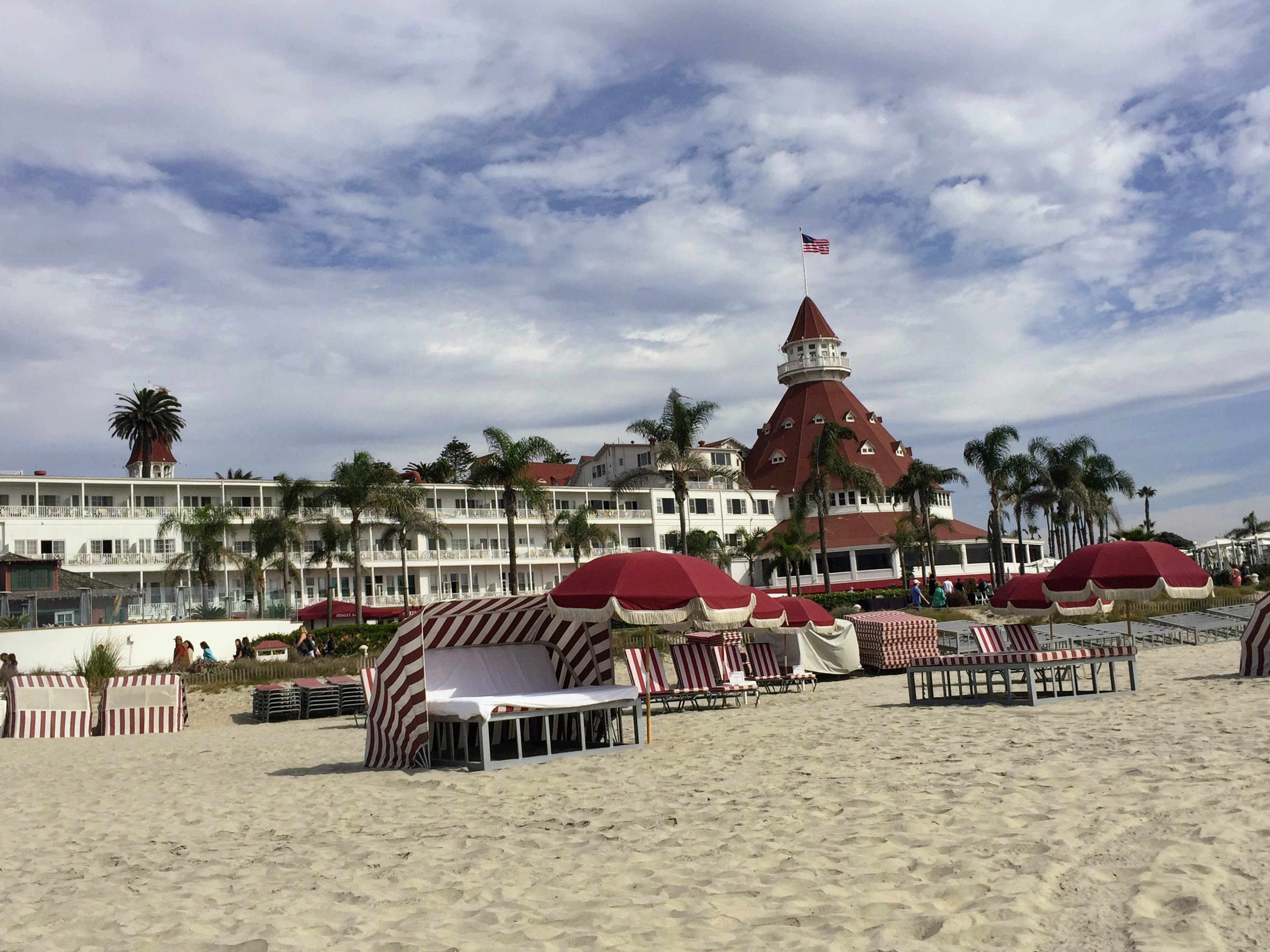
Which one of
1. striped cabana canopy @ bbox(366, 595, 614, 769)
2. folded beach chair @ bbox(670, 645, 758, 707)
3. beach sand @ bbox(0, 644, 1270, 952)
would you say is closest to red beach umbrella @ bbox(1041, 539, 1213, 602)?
beach sand @ bbox(0, 644, 1270, 952)

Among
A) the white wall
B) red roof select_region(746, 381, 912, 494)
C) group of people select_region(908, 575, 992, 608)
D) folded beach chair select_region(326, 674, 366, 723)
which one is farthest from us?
red roof select_region(746, 381, 912, 494)

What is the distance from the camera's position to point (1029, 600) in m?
18.7

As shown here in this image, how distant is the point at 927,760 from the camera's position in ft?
29.7

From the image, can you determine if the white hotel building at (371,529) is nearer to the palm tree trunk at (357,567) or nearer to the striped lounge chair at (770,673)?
the palm tree trunk at (357,567)

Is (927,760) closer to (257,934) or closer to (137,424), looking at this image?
(257,934)

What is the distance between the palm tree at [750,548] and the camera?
6259 centimetres

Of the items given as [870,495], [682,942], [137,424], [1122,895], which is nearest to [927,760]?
[1122,895]

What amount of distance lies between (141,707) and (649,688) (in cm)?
1082

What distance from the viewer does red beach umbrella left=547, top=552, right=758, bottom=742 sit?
457 inches

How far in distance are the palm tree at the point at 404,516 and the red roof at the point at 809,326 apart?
3430 centimetres

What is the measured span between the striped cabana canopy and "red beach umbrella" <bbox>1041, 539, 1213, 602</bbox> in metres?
7.79

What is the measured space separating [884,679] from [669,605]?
414 inches

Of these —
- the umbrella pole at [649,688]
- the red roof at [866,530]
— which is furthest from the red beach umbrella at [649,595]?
the red roof at [866,530]

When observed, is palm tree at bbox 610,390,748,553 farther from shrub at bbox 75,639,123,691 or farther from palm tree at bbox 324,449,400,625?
shrub at bbox 75,639,123,691
